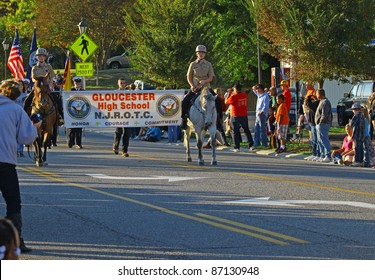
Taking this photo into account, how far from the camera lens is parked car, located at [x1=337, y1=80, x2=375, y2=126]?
40844 mm

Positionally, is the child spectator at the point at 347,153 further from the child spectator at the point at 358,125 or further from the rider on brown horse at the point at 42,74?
the rider on brown horse at the point at 42,74

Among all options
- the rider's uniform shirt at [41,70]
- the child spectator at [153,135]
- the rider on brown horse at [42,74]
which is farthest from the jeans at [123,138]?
the child spectator at [153,135]

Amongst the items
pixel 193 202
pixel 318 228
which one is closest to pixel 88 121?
pixel 193 202

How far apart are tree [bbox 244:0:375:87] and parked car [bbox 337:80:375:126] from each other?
7.16 meters

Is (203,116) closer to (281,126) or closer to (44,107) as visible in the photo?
(44,107)

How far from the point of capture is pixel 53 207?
1522cm

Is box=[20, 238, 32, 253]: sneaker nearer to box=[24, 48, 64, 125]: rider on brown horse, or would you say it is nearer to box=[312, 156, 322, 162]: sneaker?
box=[24, 48, 64, 125]: rider on brown horse

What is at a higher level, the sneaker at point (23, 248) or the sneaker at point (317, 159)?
the sneaker at point (317, 159)

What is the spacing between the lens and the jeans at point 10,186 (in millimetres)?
10898

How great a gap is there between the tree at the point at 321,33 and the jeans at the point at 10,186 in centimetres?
2173

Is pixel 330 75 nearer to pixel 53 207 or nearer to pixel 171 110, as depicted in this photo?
pixel 171 110

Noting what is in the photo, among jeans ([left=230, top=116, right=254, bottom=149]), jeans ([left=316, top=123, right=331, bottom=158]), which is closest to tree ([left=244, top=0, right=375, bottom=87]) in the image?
jeans ([left=230, top=116, right=254, bottom=149])

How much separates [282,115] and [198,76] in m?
5.23

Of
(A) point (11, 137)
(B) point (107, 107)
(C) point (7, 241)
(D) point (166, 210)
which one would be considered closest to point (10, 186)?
(A) point (11, 137)
